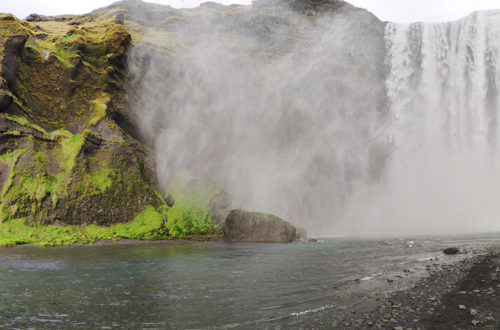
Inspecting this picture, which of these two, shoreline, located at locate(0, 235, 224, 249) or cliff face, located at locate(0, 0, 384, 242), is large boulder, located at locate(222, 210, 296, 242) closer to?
shoreline, located at locate(0, 235, 224, 249)

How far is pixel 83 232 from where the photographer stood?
3653 cm

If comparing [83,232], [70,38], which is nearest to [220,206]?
[83,232]

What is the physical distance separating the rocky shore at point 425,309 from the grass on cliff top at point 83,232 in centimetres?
3203

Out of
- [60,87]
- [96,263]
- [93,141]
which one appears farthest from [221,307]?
[60,87]

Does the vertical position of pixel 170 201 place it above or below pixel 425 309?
above

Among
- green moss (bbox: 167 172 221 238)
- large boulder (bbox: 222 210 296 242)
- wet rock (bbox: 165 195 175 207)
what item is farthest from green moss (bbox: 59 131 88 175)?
large boulder (bbox: 222 210 296 242)

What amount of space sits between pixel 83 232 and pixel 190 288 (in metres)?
28.5

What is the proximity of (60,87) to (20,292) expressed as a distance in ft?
145

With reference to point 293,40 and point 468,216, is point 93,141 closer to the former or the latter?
point 293,40

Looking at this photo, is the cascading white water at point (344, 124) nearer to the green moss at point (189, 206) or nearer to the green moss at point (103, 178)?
the green moss at point (189, 206)

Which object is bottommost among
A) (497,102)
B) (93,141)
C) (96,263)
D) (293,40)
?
(96,263)

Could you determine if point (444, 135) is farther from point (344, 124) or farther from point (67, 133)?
point (67, 133)

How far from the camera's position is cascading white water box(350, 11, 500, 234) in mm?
51062

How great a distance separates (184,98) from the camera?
198 ft
